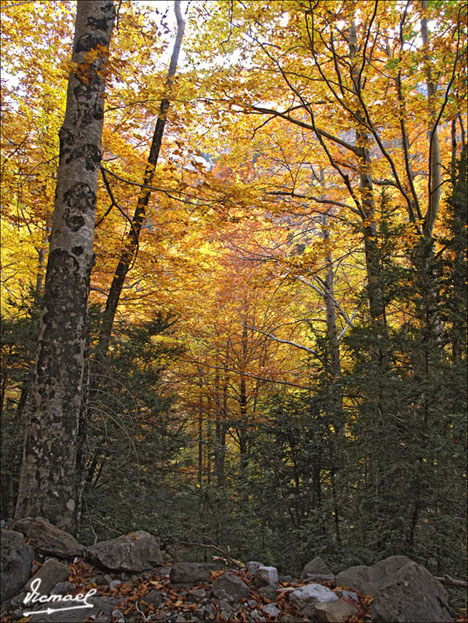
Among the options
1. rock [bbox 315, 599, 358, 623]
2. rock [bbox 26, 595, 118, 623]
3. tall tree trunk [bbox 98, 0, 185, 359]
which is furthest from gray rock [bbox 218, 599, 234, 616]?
tall tree trunk [bbox 98, 0, 185, 359]

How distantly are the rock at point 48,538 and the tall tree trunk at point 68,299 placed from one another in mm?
156

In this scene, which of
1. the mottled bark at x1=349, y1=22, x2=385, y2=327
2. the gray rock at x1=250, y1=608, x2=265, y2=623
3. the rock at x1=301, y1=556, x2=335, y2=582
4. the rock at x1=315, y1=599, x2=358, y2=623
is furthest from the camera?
the mottled bark at x1=349, y1=22, x2=385, y2=327

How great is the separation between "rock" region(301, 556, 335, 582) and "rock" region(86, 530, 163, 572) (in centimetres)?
109

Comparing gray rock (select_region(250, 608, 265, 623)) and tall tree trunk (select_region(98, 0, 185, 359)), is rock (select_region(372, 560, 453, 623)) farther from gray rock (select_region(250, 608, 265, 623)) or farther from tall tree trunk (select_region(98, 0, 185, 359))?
tall tree trunk (select_region(98, 0, 185, 359))

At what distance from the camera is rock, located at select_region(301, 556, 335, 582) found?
2.78 meters

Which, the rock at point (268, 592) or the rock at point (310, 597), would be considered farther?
the rock at point (268, 592)

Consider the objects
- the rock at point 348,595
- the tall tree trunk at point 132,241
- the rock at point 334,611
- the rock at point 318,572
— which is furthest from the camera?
the tall tree trunk at point 132,241

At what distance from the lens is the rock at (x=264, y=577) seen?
267 cm

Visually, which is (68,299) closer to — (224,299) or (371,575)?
(371,575)

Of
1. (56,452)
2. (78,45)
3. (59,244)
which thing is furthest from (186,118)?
(56,452)

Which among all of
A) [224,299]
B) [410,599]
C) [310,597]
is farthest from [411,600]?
[224,299]

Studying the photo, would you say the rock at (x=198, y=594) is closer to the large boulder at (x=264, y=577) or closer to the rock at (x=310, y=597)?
the large boulder at (x=264, y=577)

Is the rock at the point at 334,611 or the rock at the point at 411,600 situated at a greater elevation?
the rock at the point at 411,600

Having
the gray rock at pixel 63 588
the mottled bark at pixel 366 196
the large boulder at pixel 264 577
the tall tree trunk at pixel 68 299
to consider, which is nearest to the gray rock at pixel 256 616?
the large boulder at pixel 264 577
